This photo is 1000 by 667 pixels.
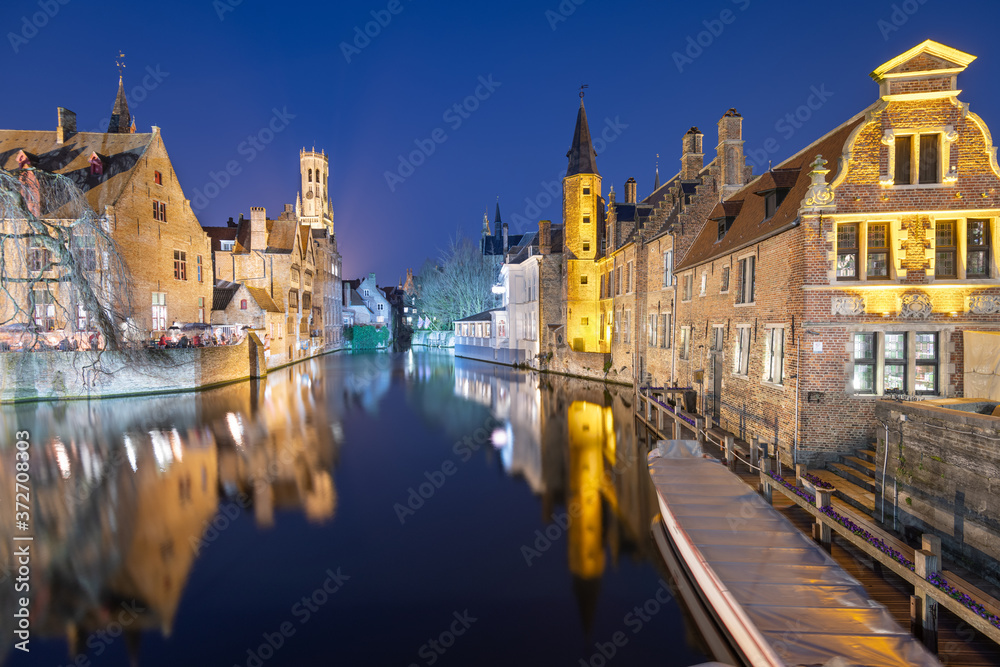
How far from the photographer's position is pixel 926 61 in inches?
431

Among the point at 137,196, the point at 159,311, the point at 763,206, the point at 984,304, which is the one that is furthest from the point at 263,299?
the point at 984,304

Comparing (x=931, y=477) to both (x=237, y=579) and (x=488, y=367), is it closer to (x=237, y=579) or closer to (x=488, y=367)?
(x=237, y=579)

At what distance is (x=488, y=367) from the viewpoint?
44.7m

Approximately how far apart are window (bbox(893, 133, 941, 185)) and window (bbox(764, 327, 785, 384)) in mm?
4478

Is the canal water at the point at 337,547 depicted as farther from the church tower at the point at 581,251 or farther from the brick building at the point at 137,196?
the church tower at the point at 581,251

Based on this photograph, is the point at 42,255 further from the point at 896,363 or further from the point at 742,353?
the point at 896,363

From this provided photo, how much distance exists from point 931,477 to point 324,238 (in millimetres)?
61591

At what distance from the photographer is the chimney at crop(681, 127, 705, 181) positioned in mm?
27609

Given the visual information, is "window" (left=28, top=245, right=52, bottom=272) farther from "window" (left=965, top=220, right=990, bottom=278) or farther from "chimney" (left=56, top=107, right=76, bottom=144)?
"window" (left=965, top=220, right=990, bottom=278)

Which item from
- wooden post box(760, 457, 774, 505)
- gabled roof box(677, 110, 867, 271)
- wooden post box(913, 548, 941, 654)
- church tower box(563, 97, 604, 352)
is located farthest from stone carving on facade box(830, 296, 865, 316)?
church tower box(563, 97, 604, 352)

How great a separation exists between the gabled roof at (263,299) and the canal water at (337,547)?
19.3 meters

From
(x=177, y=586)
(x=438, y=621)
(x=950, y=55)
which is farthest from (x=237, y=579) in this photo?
(x=950, y=55)

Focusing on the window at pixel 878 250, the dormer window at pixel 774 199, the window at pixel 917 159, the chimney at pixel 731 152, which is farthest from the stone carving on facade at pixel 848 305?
the chimney at pixel 731 152

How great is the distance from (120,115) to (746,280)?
56.4 meters
